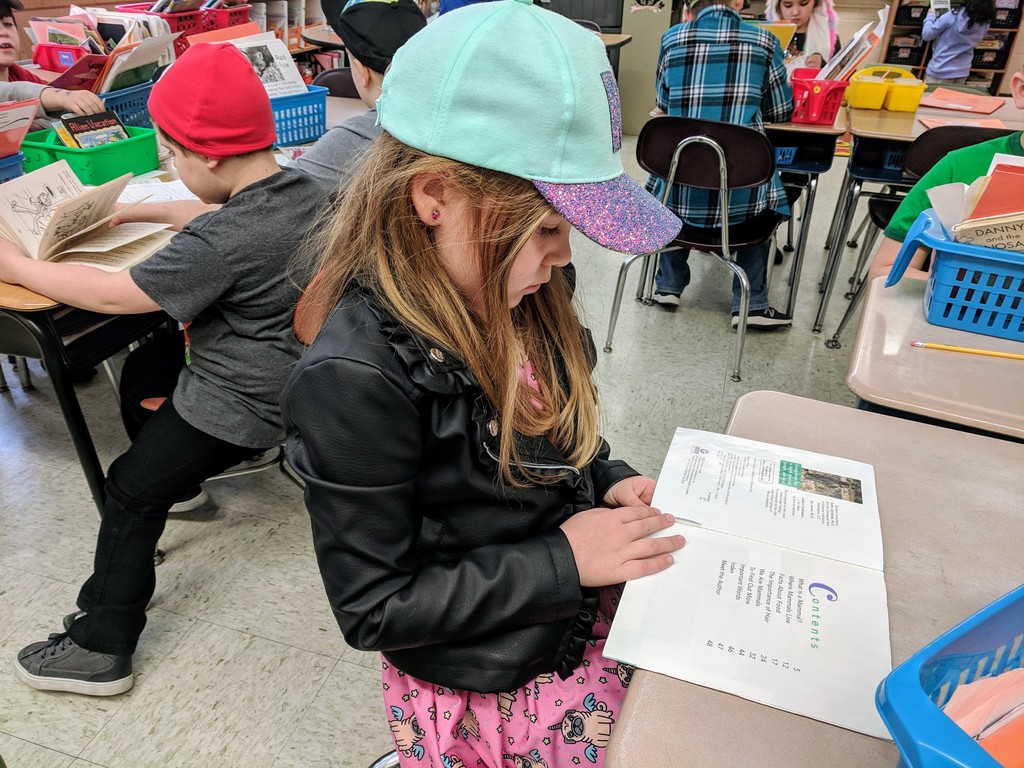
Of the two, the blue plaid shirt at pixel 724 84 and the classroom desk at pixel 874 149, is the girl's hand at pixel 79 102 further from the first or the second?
the classroom desk at pixel 874 149

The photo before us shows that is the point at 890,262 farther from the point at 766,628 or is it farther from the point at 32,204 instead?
the point at 32,204

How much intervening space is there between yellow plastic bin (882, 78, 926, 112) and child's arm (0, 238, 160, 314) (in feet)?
9.48

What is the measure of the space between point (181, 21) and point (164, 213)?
1621mm

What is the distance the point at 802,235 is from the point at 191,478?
234 centimetres

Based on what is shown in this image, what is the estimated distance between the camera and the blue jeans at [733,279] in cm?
288

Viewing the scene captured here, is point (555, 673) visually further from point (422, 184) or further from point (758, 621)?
point (422, 184)

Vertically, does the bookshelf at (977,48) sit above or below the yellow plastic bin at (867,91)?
below

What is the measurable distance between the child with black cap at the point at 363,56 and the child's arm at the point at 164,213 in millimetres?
292

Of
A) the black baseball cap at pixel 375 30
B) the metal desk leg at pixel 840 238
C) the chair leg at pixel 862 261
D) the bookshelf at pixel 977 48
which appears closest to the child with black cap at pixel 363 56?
the black baseball cap at pixel 375 30

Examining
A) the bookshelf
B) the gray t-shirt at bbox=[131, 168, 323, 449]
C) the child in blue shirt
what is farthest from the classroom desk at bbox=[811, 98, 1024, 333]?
the bookshelf

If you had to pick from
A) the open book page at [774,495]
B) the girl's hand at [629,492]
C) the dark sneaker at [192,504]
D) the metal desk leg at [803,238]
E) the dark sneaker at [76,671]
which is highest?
the open book page at [774,495]

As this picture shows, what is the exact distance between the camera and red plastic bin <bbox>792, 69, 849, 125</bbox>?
2.64m

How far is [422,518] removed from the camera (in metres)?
0.78

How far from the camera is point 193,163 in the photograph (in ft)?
4.23
